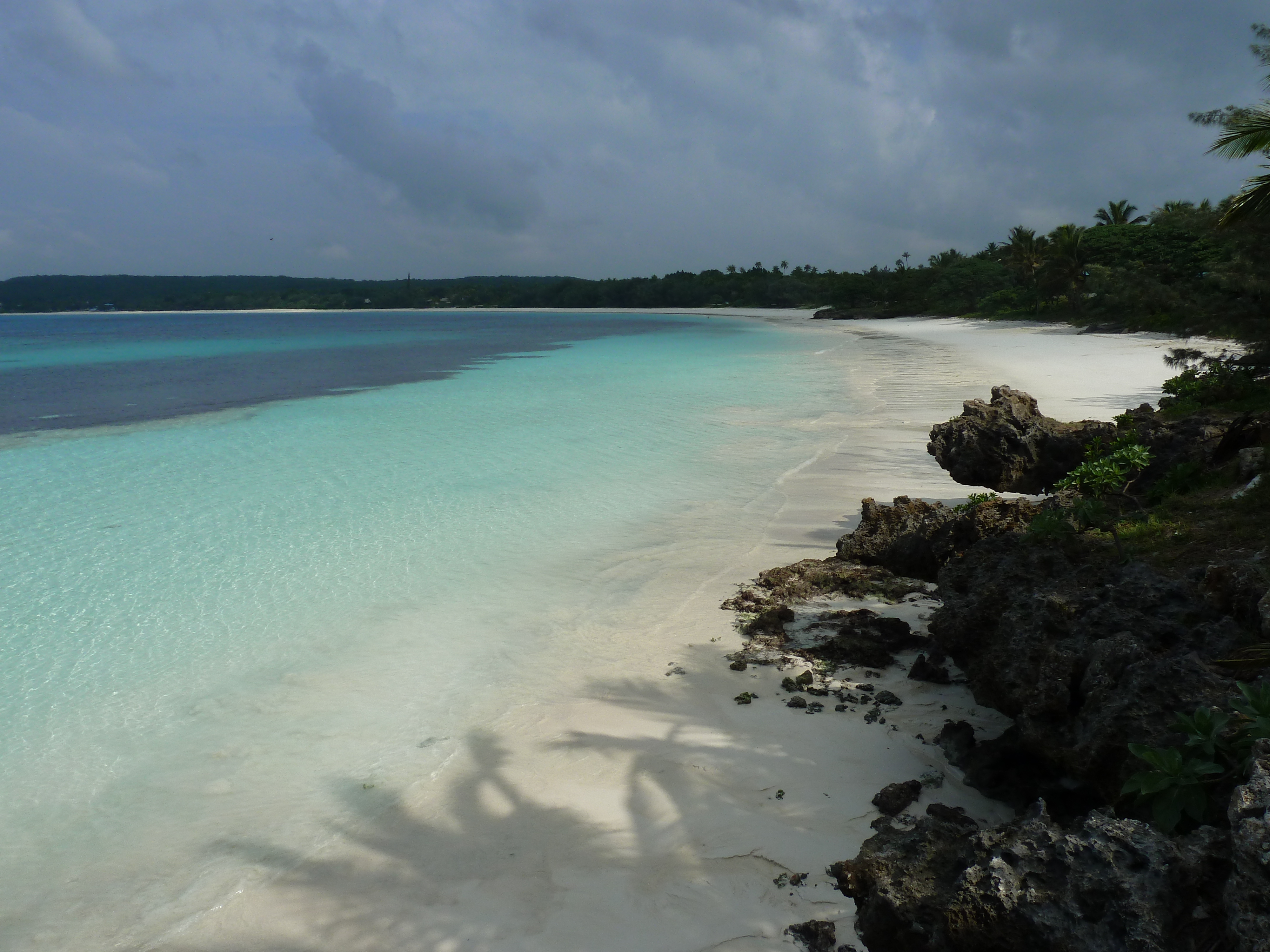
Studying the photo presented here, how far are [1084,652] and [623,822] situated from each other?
6.50 feet

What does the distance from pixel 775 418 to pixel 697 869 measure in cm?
1276

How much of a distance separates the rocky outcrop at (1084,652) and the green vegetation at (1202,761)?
0.21 metres

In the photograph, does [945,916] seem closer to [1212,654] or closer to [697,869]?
[697,869]

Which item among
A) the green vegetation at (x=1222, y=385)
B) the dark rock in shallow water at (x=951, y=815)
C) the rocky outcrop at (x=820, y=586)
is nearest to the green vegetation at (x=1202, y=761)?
the dark rock in shallow water at (x=951, y=815)

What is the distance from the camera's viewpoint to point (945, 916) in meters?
2.15

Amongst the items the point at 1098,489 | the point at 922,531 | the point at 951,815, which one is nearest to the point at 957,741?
the point at 951,815

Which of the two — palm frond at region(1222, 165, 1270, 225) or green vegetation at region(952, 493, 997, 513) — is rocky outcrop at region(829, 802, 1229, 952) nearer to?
green vegetation at region(952, 493, 997, 513)

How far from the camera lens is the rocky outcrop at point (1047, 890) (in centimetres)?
190

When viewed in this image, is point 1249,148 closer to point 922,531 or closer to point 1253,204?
point 1253,204

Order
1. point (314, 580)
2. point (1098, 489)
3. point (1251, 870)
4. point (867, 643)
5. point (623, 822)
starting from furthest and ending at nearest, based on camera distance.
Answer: point (314, 580), point (1098, 489), point (867, 643), point (623, 822), point (1251, 870)

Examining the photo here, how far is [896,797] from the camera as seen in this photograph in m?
3.42

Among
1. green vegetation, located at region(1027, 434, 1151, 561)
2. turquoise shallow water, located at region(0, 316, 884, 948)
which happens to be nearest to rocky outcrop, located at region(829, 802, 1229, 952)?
green vegetation, located at region(1027, 434, 1151, 561)

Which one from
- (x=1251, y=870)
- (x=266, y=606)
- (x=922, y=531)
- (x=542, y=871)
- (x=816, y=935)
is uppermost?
(x=1251, y=870)

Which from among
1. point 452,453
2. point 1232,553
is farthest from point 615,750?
point 452,453
